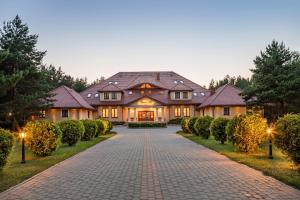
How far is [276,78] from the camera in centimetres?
2480

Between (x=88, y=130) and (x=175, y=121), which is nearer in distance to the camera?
(x=88, y=130)

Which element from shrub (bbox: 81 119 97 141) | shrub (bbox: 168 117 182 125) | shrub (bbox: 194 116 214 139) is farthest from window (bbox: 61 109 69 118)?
shrub (bbox: 194 116 214 139)

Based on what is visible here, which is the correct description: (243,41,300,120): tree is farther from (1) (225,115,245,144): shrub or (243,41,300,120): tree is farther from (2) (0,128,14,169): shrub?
(2) (0,128,14,169): shrub

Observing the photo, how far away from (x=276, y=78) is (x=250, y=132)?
1308 cm

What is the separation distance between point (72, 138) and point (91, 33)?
10.5 meters

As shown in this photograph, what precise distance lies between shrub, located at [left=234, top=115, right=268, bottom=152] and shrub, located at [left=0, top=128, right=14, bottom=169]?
31.4ft

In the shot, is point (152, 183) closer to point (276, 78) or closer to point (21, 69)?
point (276, 78)

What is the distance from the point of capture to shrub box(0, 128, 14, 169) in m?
8.77

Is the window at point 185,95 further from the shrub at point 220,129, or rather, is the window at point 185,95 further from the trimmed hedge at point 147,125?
the shrub at point 220,129

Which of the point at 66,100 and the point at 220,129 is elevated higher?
the point at 66,100

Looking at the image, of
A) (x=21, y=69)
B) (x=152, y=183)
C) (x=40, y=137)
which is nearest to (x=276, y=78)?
(x=40, y=137)

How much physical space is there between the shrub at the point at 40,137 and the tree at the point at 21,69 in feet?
40.4

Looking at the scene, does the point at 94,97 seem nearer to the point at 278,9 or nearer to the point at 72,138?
the point at 72,138

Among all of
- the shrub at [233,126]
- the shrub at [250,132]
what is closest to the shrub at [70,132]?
the shrub at [233,126]
